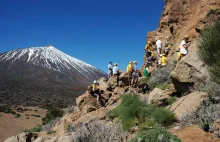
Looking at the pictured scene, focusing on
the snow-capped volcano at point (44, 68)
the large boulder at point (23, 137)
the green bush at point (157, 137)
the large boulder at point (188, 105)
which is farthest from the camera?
the snow-capped volcano at point (44, 68)

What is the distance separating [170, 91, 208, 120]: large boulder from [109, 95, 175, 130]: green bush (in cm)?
26

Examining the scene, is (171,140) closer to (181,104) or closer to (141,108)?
(181,104)

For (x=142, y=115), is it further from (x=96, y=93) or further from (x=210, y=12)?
(x=210, y=12)

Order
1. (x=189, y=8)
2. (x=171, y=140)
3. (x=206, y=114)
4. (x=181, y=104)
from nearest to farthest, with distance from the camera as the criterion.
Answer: (x=171, y=140) → (x=206, y=114) → (x=181, y=104) → (x=189, y=8)

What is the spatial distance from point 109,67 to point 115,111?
7.01 m

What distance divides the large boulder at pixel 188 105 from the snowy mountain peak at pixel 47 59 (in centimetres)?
11160

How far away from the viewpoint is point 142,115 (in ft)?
24.1

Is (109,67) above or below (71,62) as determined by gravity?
below

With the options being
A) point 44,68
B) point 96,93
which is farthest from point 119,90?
point 44,68

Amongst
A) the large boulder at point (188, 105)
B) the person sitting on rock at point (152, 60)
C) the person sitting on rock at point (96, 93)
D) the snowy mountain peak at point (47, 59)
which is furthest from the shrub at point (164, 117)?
the snowy mountain peak at point (47, 59)

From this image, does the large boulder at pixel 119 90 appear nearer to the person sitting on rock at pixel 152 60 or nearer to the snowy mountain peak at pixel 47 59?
the person sitting on rock at pixel 152 60

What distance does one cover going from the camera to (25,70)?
10344 centimetres

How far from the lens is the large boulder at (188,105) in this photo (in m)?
6.45

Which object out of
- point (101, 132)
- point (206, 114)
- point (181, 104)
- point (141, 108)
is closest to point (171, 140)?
point (101, 132)
